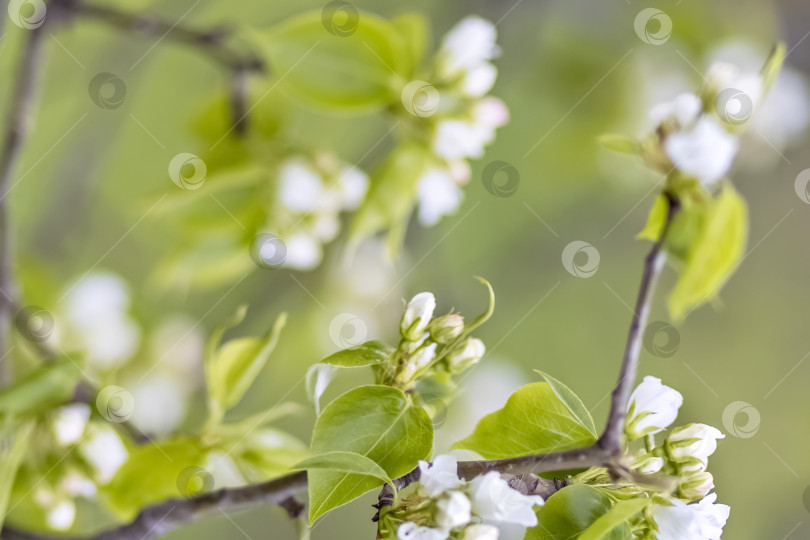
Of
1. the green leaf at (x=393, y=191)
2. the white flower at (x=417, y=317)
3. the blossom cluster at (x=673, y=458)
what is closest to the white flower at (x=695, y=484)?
→ the blossom cluster at (x=673, y=458)

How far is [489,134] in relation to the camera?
0.41 m

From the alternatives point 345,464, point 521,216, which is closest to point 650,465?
point 345,464

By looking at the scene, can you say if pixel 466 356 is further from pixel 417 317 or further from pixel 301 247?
pixel 301 247

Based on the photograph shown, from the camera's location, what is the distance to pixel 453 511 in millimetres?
225

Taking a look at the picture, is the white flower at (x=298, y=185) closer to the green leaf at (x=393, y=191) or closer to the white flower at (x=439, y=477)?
the green leaf at (x=393, y=191)

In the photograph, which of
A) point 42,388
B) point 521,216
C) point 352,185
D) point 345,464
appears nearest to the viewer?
point 345,464

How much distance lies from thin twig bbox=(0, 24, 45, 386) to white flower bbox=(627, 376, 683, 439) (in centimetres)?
36

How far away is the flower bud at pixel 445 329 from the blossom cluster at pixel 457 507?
0.15ft

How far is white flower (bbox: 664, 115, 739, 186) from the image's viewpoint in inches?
11.7

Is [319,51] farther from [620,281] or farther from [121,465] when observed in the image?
[620,281]

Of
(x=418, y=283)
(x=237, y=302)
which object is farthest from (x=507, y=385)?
(x=237, y=302)

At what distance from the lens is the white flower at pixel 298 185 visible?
43cm

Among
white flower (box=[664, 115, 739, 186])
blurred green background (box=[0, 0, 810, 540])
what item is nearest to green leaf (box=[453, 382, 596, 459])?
white flower (box=[664, 115, 739, 186])

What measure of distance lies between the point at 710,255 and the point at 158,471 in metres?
0.27
